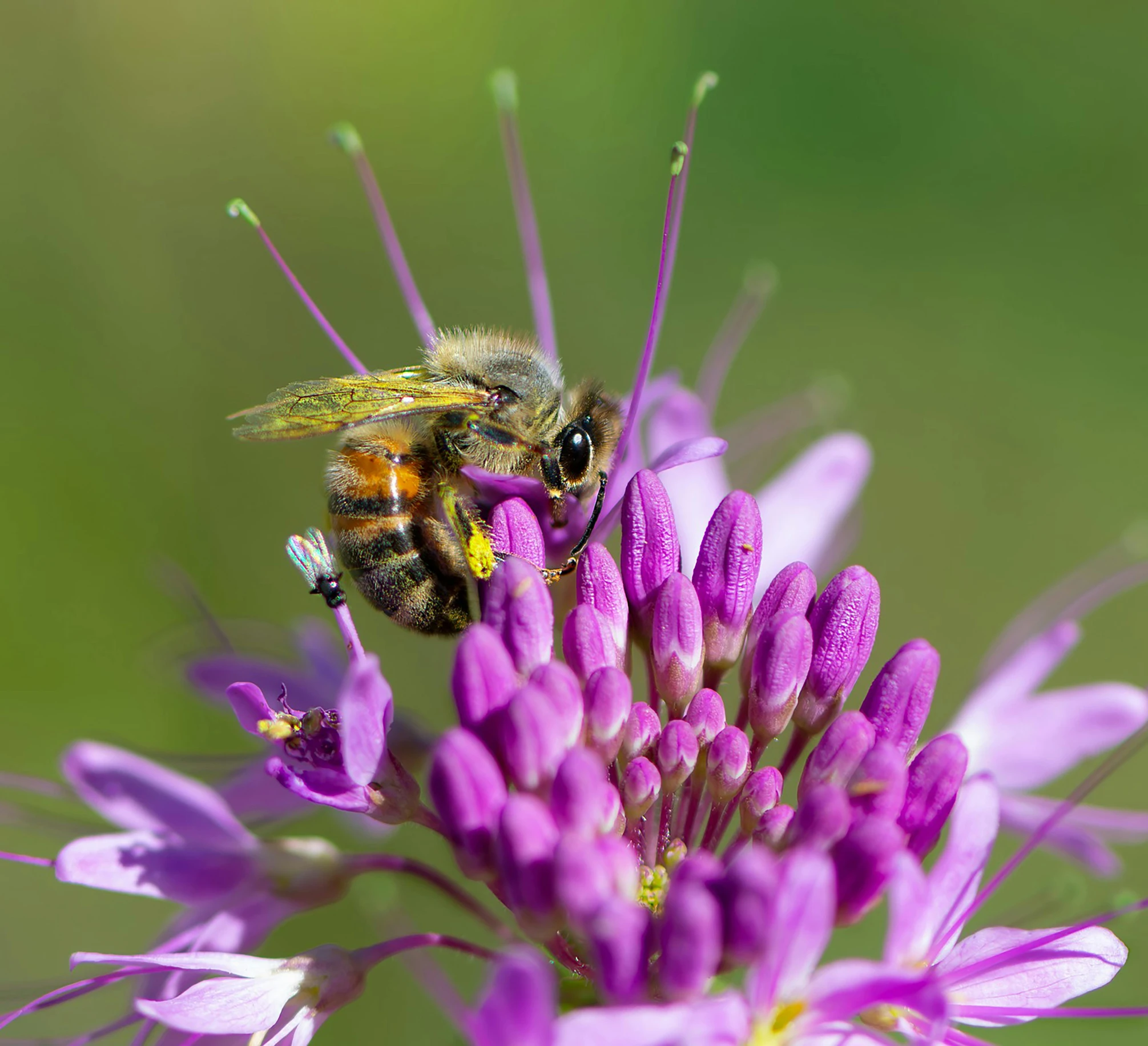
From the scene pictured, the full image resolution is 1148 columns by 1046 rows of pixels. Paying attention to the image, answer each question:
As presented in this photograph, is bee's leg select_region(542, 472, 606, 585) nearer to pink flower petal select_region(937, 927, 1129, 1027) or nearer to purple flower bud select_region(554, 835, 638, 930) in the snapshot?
purple flower bud select_region(554, 835, 638, 930)

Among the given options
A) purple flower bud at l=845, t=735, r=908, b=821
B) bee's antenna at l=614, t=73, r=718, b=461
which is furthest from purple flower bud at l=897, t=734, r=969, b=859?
bee's antenna at l=614, t=73, r=718, b=461

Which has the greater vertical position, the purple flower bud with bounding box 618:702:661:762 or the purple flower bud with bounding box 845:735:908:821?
the purple flower bud with bounding box 618:702:661:762

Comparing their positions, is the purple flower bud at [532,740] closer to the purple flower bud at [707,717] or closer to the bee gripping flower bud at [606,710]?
the bee gripping flower bud at [606,710]

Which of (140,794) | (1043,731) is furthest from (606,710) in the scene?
(1043,731)

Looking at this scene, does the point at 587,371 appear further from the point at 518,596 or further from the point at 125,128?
the point at 518,596

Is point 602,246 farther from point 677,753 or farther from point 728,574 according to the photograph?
point 677,753

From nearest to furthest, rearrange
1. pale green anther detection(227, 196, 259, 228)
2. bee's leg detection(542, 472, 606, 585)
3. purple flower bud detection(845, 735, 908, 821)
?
purple flower bud detection(845, 735, 908, 821)
bee's leg detection(542, 472, 606, 585)
pale green anther detection(227, 196, 259, 228)

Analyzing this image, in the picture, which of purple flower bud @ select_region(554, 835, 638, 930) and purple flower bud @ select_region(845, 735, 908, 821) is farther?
purple flower bud @ select_region(845, 735, 908, 821)
